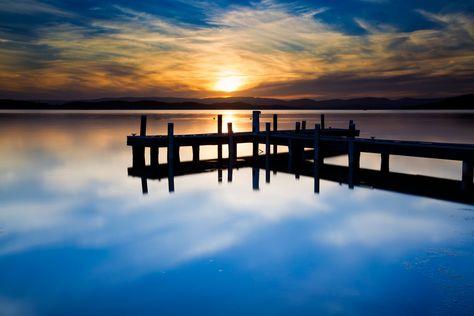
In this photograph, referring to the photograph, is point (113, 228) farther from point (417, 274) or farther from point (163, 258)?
point (417, 274)

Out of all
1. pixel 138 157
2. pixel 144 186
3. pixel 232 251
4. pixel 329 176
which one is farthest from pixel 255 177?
pixel 232 251

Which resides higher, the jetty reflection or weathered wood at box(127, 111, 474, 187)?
weathered wood at box(127, 111, 474, 187)

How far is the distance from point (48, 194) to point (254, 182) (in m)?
8.73

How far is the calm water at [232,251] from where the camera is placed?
7102mm

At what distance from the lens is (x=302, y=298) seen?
23.7ft

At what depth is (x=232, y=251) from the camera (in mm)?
9625

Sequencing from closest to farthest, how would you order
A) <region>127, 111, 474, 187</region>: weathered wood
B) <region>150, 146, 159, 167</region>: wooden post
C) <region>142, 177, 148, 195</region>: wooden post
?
1. <region>127, 111, 474, 187</region>: weathered wood
2. <region>142, 177, 148, 195</region>: wooden post
3. <region>150, 146, 159, 167</region>: wooden post

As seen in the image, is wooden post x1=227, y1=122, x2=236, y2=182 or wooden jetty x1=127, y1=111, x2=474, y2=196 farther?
wooden post x1=227, y1=122, x2=236, y2=182

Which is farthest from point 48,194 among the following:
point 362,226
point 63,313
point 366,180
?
point 366,180

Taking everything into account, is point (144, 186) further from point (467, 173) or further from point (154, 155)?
point (467, 173)

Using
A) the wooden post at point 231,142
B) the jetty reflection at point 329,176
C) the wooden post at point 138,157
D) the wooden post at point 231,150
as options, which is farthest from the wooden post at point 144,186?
the wooden post at point 231,142

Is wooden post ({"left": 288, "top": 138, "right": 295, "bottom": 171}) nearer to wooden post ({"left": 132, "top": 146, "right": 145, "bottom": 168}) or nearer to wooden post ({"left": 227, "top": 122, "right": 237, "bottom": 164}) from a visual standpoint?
wooden post ({"left": 227, "top": 122, "right": 237, "bottom": 164})

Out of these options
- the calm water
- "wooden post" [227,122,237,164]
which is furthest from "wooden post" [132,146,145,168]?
the calm water

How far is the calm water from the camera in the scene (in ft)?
23.3
